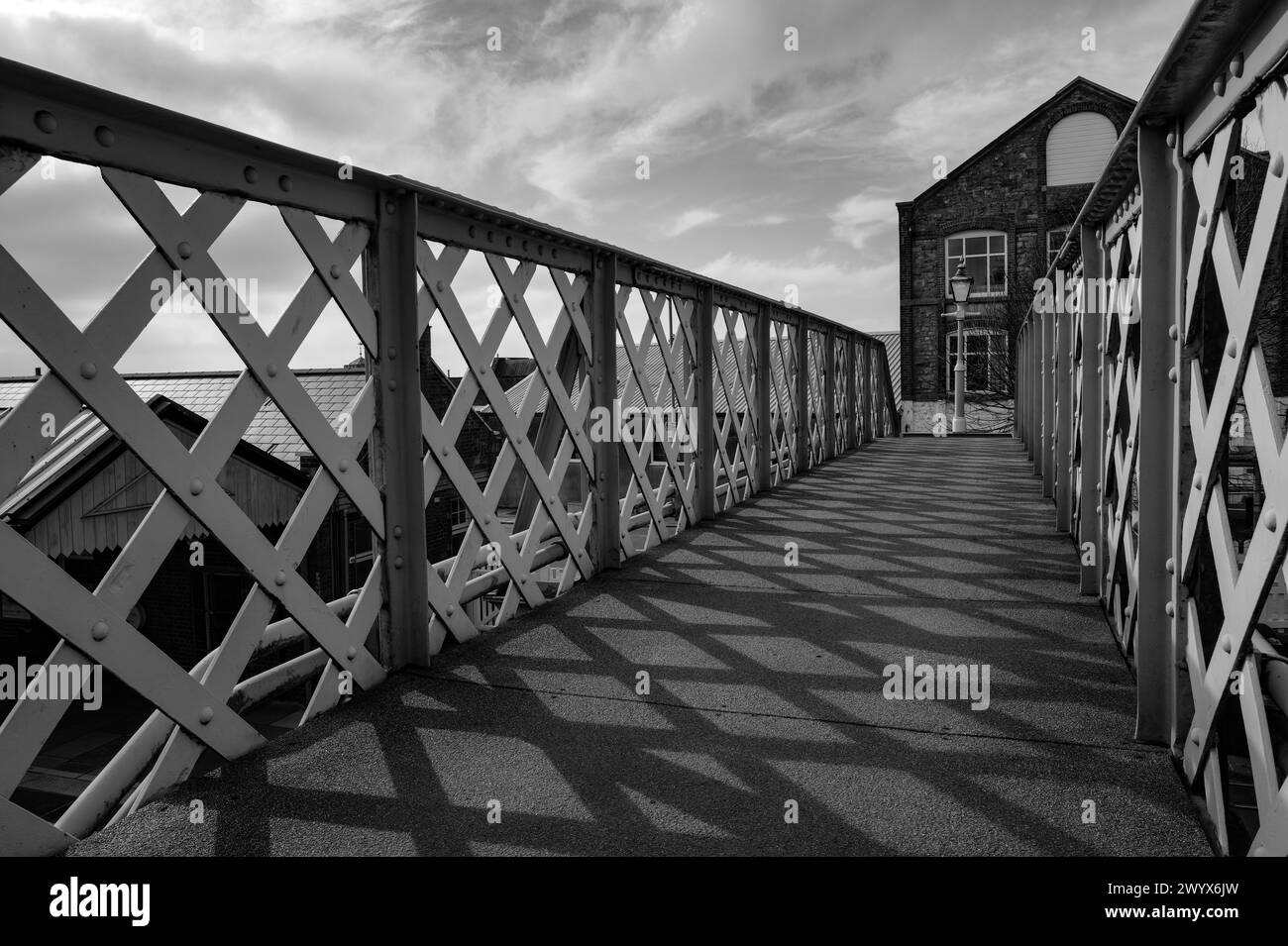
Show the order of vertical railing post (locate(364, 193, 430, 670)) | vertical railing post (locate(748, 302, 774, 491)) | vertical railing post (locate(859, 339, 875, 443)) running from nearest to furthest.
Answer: vertical railing post (locate(364, 193, 430, 670)), vertical railing post (locate(748, 302, 774, 491)), vertical railing post (locate(859, 339, 875, 443))

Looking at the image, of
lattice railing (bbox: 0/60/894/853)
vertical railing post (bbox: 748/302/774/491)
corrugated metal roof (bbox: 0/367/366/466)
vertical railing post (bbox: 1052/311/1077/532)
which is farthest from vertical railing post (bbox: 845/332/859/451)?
corrugated metal roof (bbox: 0/367/366/466)

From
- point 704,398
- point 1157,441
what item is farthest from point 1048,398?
point 1157,441

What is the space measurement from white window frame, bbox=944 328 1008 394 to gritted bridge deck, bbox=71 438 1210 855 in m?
23.8

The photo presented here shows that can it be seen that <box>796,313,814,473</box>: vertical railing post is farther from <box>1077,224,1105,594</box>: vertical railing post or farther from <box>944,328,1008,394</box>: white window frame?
<box>944,328,1008,394</box>: white window frame

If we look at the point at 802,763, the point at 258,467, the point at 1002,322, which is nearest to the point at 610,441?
the point at 258,467

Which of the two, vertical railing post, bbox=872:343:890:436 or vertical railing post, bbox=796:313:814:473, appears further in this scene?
vertical railing post, bbox=872:343:890:436

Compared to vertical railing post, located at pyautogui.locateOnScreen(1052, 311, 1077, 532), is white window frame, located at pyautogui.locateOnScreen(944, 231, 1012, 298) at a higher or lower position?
higher

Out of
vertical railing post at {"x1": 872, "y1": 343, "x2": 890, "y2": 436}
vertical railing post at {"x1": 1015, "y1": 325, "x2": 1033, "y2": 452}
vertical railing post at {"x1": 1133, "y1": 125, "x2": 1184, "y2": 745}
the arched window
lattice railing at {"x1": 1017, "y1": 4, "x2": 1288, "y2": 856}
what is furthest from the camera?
the arched window

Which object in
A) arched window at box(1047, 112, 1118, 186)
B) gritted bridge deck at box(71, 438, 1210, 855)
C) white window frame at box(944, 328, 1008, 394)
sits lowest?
gritted bridge deck at box(71, 438, 1210, 855)

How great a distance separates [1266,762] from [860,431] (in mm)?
16491

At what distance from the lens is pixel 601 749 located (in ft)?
9.78

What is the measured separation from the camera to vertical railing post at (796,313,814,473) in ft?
39.7
